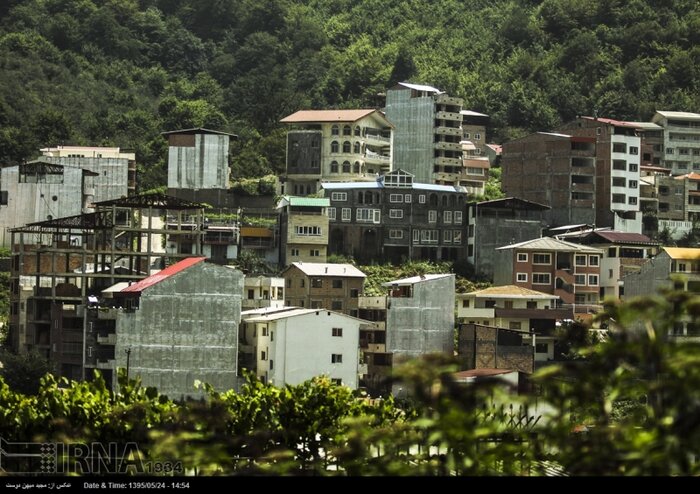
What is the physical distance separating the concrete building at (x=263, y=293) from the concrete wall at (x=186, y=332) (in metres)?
6.43

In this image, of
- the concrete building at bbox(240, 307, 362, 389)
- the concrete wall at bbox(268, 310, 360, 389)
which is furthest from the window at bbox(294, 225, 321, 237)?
the concrete wall at bbox(268, 310, 360, 389)

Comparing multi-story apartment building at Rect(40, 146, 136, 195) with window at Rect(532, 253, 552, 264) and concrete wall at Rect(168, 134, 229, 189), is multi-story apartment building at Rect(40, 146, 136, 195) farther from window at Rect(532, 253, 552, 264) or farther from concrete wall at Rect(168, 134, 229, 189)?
window at Rect(532, 253, 552, 264)

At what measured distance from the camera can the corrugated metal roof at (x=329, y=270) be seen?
204ft

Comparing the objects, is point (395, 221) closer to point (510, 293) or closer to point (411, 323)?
point (510, 293)

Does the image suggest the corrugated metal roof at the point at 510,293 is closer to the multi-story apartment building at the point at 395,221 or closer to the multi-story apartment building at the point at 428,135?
the multi-story apartment building at the point at 395,221

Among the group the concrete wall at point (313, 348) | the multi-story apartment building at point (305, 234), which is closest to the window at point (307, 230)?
the multi-story apartment building at point (305, 234)

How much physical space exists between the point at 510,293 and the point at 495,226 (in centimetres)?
923

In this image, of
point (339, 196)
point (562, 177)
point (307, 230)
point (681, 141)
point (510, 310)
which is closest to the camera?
point (510, 310)

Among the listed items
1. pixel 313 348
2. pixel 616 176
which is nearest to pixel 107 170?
pixel 313 348

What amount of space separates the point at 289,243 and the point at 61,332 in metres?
14.7

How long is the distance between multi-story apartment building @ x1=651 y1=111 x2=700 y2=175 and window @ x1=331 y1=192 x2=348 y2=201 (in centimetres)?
2410

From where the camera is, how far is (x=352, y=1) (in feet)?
419

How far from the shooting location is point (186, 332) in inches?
2160

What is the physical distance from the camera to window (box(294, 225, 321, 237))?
67875mm
